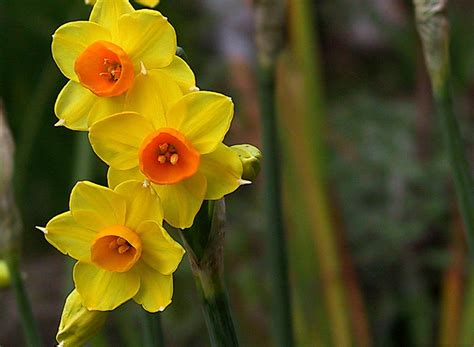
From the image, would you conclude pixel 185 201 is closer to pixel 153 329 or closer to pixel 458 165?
pixel 153 329

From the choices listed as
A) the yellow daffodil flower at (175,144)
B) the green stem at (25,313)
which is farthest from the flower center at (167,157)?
the green stem at (25,313)

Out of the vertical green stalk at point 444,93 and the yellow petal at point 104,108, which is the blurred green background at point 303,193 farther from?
the yellow petal at point 104,108

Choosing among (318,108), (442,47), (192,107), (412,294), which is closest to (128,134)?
(192,107)

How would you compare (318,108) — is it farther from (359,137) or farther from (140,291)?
(140,291)

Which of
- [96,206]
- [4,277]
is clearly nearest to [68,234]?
[96,206]

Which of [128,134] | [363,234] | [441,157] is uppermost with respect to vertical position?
[128,134]

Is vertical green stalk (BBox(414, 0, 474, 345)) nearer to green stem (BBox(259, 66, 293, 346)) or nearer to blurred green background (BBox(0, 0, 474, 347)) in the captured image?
green stem (BBox(259, 66, 293, 346))

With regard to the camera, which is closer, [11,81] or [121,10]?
[121,10]

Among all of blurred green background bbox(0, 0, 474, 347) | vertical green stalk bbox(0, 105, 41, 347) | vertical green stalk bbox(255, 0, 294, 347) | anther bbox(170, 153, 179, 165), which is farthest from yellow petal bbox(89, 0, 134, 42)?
blurred green background bbox(0, 0, 474, 347)
